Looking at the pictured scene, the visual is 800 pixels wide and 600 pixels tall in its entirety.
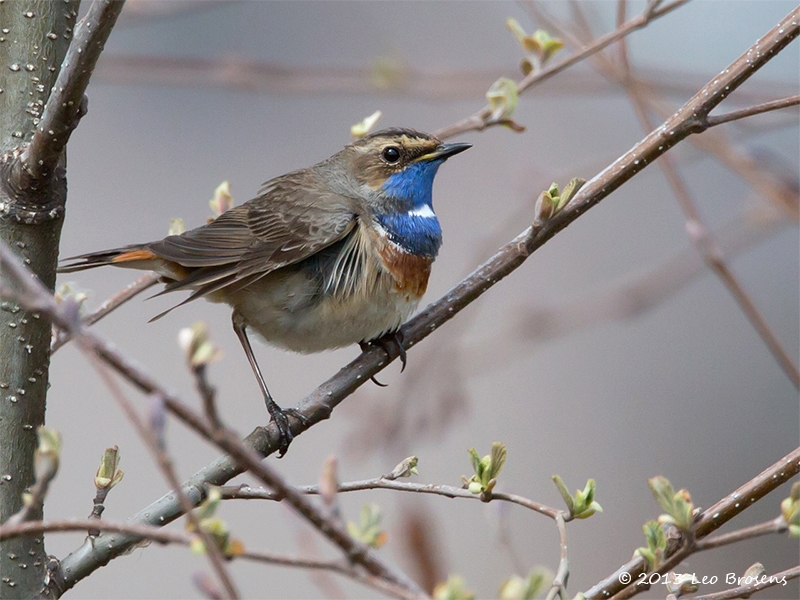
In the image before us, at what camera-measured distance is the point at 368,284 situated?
346 cm

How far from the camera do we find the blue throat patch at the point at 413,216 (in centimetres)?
376

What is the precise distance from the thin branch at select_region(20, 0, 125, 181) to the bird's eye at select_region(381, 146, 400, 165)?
2105mm

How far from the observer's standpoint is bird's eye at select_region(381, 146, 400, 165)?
4.05 m

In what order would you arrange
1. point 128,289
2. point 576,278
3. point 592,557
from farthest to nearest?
point 576,278 < point 592,557 < point 128,289

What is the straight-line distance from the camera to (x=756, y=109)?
220 cm

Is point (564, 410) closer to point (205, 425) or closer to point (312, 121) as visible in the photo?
point (312, 121)

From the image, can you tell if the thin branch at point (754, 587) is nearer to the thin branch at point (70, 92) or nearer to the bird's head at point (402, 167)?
the thin branch at point (70, 92)

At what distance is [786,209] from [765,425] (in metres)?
5.40

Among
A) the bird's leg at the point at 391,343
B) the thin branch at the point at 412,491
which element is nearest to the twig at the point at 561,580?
the thin branch at the point at 412,491

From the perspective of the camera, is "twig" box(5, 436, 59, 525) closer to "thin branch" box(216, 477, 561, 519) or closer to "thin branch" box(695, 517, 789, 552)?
"thin branch" box(216, 477, 561, 519)

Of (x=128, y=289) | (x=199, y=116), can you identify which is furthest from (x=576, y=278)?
(x=128, y=289)

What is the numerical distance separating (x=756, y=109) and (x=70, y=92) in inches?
64.4

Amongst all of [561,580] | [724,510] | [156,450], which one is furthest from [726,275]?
[156,450]

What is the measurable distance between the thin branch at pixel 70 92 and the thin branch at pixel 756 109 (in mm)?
1501
